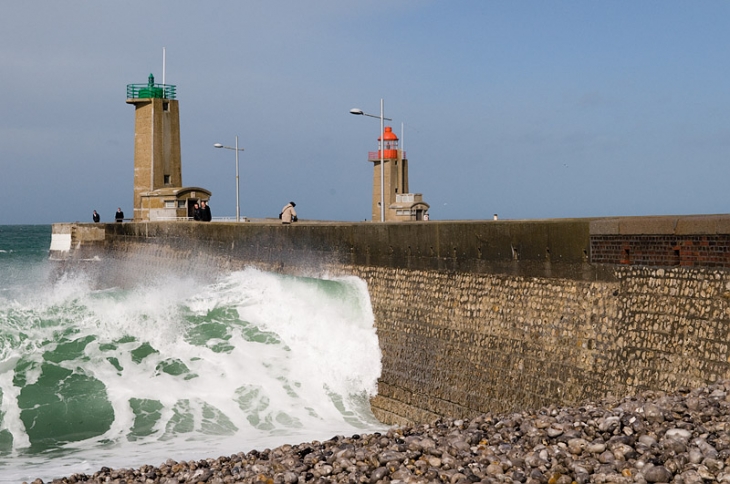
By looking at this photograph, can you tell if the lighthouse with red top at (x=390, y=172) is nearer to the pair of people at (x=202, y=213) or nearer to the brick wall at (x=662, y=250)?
the pair of people at (x=202, y=213)

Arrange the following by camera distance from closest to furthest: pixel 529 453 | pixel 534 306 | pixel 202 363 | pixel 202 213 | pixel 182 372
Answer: pixel 529 453
pixel 534 306
pixel 182 372
pixel 202 363
pixel 202 213

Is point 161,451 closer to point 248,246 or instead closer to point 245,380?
point 245,380

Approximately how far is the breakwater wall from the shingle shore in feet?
2.79

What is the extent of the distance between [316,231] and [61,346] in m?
4.56

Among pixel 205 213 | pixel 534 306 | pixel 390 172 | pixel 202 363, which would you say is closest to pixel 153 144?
pixel 205 213

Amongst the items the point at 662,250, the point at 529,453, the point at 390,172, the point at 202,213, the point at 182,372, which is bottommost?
the point at 182,372

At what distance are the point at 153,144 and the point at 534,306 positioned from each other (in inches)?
863

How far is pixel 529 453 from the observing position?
6.02 meters

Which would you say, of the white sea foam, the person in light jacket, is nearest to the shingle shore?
the white sea foam

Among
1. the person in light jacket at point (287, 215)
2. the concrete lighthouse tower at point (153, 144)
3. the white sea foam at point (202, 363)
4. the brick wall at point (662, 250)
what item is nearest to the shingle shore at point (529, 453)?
the brick wall at point (662, 250)

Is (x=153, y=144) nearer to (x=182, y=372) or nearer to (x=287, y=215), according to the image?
(x=287, y=215)

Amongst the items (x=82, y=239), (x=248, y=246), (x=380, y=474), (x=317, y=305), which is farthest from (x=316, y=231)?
(x=82, y=239)

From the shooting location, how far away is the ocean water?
10.4 metres

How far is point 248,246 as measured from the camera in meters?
18.4
